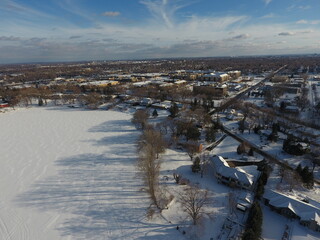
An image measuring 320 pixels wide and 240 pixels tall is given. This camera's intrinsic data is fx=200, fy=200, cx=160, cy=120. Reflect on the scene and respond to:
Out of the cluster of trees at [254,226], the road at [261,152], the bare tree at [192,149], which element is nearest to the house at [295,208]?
the cluster of trees at [254,226]

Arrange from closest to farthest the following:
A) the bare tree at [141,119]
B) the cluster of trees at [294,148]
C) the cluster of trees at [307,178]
A: the cluster of trees at [307,178] < the cluster of trees at [294,148] < the bare tree at [141,119]

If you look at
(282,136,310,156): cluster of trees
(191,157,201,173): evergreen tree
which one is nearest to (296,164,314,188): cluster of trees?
(282,136,310,156): cluster of trees

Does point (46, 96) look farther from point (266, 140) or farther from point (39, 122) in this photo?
point (266, 140)

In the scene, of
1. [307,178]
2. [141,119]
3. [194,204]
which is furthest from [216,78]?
[194,204]

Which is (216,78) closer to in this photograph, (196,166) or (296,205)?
(196,166)

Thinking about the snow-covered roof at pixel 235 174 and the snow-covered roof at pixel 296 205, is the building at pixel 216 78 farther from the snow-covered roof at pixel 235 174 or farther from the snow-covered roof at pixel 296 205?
the snow-covered roof at pixel 296 205

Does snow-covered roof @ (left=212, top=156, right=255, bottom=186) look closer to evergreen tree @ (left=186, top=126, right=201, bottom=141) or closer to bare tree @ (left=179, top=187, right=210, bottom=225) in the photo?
bare tree @ (left=179, top=187, right=210, bottom=225)
